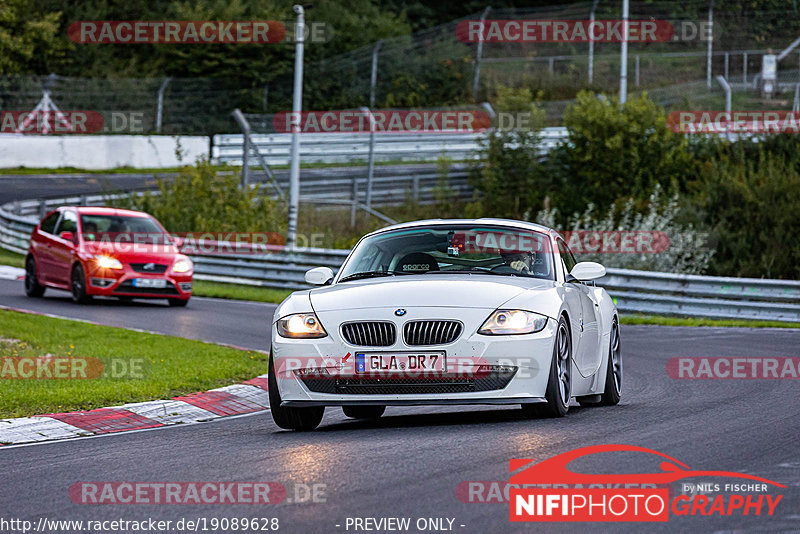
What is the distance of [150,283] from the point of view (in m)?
22.5

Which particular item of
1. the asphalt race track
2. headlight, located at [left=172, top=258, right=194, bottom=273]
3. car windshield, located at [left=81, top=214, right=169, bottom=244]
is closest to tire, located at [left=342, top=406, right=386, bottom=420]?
the asphalt race track

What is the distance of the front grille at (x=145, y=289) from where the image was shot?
22359 millimetres

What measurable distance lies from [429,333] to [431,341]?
0.05m

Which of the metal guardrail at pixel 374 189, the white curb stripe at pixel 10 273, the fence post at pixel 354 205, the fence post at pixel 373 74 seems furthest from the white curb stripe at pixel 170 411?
the fence post at pixel 373 74

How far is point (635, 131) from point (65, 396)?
88.2 ft

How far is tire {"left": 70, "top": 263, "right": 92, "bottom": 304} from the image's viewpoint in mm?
22438

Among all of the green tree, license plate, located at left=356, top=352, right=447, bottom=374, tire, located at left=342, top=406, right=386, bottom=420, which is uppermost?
the green tree

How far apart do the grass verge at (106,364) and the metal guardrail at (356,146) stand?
21.2 meters

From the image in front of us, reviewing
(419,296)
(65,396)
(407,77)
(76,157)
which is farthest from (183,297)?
(407,77)

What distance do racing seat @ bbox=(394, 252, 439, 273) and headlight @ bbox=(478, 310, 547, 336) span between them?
122 cm

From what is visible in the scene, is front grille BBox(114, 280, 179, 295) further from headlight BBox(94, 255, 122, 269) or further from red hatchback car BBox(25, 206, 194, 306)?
headlight BBox(94, 255, 122, 269)

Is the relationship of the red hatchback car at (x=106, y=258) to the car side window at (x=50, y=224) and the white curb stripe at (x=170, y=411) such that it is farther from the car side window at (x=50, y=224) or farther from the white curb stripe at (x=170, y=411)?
the white curb stripe at (x=170, y=411)

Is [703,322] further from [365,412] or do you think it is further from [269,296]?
[365,412]

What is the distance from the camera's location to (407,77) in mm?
49188
